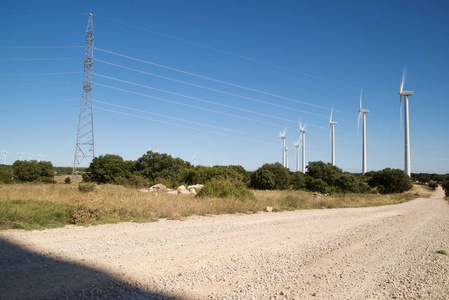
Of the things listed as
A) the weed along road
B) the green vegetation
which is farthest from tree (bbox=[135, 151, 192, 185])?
the weed along road

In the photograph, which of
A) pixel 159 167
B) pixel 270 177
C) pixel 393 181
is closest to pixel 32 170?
pixel 159 167

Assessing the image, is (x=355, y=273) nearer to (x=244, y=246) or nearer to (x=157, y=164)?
(x=244, y=246)

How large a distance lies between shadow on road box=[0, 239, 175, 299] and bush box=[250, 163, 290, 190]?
177 ft

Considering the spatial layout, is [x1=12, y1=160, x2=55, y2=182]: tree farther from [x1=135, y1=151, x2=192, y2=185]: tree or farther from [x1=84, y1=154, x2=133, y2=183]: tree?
[x1=135, y1=151, x2=192, y2=185]: tree

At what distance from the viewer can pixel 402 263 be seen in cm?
726

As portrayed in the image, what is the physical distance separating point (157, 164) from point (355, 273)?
4958cm

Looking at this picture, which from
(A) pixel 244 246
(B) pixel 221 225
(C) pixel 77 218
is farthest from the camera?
(B) pixel 221 225

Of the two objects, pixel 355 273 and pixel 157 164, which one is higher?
pixel 157 164

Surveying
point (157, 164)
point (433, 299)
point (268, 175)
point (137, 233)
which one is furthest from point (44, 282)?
point (268, 175)

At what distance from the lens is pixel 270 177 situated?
194 ft

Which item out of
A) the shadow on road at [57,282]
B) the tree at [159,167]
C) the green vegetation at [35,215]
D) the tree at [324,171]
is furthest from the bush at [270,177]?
the shadow on road at [57,282]

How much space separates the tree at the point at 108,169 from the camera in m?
56.5

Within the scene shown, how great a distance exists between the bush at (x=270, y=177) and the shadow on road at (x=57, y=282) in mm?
53977

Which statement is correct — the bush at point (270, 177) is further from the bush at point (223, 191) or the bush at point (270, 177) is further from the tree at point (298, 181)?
the bush at point (223, 191)
